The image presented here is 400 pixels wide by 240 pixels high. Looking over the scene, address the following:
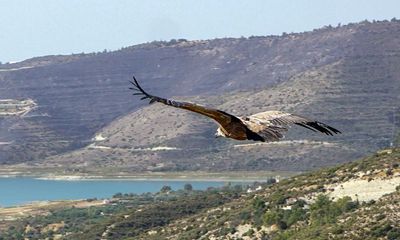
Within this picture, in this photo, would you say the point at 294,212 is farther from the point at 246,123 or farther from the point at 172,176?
the point at 172,176

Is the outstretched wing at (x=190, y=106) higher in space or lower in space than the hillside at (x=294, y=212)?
higher

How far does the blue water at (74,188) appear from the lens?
11206 cm

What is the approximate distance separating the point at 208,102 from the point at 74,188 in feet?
102

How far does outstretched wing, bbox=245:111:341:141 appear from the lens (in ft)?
23.1

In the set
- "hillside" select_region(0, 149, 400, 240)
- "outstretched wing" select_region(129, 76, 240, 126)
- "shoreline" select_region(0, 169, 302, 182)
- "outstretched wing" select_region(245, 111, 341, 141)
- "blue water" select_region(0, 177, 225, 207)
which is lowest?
"blue water" select_region(0, 177, 225, 207)

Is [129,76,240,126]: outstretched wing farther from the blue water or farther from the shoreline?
the shoreline

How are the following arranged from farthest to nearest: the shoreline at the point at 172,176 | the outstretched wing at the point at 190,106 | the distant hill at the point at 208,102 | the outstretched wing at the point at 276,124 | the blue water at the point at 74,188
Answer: the distant hill at the point at 208,102
the shoreline at the point at 172,176
the blue water at the point at 74,188
the outstretched wing at the point at 276,124
the outstretched wing at the point at 190,106

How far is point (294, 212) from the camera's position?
4612 centimetres

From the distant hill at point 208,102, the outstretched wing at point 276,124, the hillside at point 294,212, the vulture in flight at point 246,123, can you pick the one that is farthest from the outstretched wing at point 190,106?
the distant hill at point 208,102

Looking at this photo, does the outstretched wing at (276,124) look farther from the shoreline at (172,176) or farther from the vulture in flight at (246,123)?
the shoreline at (172,176)

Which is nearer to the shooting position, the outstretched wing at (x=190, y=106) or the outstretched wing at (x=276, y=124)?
the outstretched wing at (x=190, y=106)

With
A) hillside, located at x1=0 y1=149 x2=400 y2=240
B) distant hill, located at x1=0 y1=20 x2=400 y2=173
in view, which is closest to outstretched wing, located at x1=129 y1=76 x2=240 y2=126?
hillside, located at x1=0 y1=149 x2=400 y2=240

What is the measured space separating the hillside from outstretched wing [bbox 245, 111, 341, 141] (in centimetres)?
2910

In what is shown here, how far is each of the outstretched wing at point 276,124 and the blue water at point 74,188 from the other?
330ft
